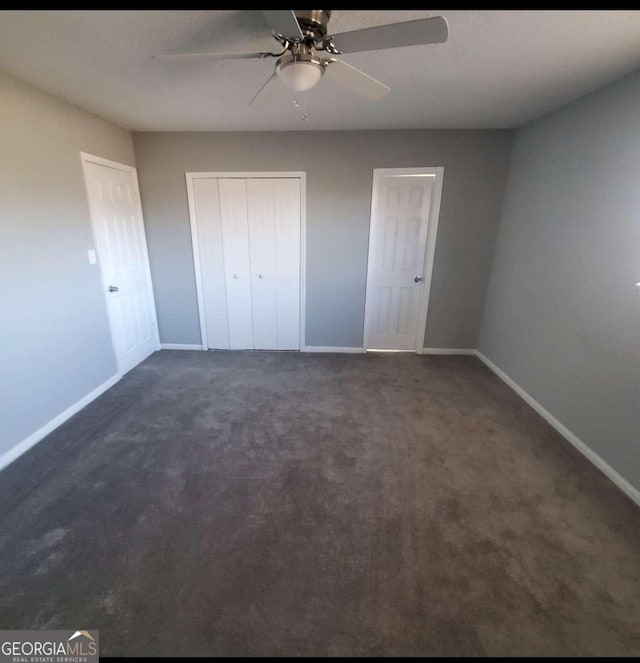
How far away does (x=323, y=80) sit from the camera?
207 centimetres

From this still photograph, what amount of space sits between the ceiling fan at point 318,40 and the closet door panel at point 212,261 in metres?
2.20

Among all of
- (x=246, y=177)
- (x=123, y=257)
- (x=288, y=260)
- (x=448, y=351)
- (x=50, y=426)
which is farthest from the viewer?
(x=448, y=351)

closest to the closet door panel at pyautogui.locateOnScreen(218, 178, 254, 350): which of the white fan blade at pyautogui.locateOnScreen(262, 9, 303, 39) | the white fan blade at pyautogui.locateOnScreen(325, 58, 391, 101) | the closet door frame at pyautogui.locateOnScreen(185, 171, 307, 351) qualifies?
the closet door frame at pyautogui.locateOnScreen(185, 171, 307, 351)

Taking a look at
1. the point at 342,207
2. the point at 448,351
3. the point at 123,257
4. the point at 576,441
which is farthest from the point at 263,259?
the point at 576,441

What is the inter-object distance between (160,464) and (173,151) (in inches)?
124

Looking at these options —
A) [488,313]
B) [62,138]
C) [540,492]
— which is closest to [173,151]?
[62,138]

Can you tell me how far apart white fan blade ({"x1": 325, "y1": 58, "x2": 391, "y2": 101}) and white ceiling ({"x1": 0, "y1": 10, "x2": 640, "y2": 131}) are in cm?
20

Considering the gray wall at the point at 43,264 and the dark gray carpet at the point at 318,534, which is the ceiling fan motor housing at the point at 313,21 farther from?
the dark gray carpet at the point at 318,534

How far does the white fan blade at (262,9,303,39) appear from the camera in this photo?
3.65ft

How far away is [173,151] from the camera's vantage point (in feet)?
11.2

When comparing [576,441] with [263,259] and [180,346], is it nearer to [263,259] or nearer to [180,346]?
[263,259]

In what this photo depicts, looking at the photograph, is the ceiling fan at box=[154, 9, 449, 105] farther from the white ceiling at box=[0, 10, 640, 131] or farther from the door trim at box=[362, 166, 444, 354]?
the door trim at box=[362, 166, 444, 354]

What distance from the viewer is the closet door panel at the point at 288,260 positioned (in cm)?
347

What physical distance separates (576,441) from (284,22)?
302 centimetres
